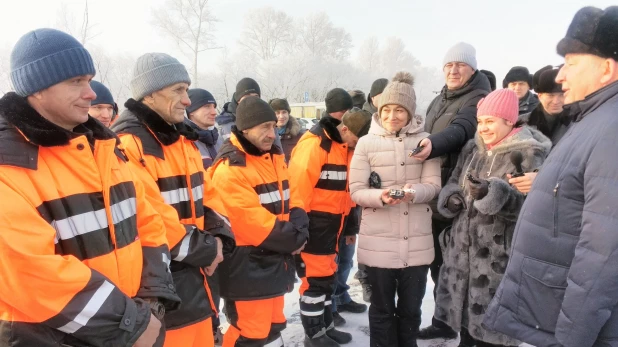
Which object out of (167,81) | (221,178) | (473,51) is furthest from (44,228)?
(473,51)

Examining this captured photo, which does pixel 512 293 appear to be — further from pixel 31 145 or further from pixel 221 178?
pixel 31 145

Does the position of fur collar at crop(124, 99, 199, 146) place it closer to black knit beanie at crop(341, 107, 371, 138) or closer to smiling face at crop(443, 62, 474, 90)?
black knit beanie at crop(341, 107, 371, 138)

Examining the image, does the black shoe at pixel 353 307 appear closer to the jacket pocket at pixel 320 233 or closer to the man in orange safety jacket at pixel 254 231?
the jacket pocket at pixel 320 233

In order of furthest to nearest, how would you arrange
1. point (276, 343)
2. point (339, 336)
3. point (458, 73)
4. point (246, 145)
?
point (339, 336) → point (458, 73) → point (276, 343) → point (246, 145)

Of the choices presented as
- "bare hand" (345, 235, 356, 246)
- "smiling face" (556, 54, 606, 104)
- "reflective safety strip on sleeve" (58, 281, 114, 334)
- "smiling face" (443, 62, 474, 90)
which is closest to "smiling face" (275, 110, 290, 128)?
"bare hand" (345, 235, 356, 246)

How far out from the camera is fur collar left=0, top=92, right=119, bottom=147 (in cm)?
145

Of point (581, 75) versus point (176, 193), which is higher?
point (581, 75)

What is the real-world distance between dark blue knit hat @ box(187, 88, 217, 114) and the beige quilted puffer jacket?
74.2 inches

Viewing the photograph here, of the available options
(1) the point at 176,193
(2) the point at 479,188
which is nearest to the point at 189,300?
(1) the point at 176,193

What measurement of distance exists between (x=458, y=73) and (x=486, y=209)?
143cm

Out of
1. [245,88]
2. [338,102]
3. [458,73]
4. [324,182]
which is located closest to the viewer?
[458,73]

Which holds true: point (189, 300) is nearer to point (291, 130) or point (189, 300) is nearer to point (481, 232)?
point (481, 232)

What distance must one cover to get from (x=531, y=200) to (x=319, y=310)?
2198mm

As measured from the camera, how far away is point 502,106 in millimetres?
2771
